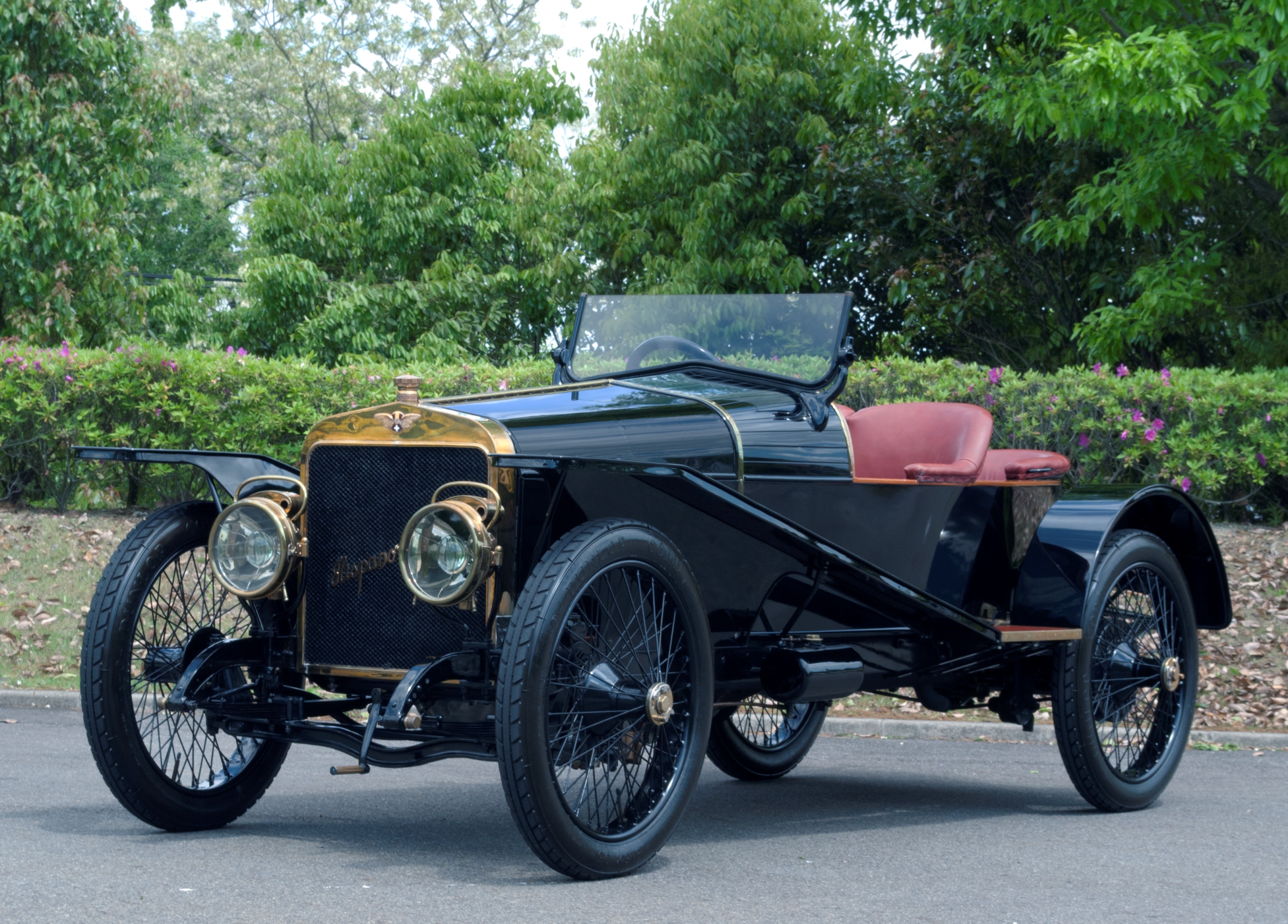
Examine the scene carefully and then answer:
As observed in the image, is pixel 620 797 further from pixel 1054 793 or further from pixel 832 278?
pixel 832 278

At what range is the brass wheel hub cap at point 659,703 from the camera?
13.5 feet

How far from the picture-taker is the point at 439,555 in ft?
13.7

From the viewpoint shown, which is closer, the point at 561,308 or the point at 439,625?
the point at 439,625

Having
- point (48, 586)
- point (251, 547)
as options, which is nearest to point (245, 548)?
point (251, 547)

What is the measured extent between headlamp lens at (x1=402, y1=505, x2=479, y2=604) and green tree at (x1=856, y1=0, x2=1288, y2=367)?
692cm

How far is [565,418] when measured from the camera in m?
4.69

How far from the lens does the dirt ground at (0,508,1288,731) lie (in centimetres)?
853

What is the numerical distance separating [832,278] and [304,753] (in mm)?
10360

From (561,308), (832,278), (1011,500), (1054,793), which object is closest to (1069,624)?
(1011,500)

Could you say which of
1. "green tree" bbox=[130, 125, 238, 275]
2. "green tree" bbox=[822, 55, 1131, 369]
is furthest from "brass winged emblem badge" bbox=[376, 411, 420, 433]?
"green tree" bbox=[130, 125, 238, 275]

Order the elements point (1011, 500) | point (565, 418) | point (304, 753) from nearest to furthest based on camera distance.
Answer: point (565, 418) → point (1011, 500) → point (304, 753)

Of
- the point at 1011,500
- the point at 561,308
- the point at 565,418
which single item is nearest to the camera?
the point at 565,418

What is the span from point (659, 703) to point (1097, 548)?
7.68 ft

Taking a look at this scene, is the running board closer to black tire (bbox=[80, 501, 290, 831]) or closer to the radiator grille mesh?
the radiator grille mesh
